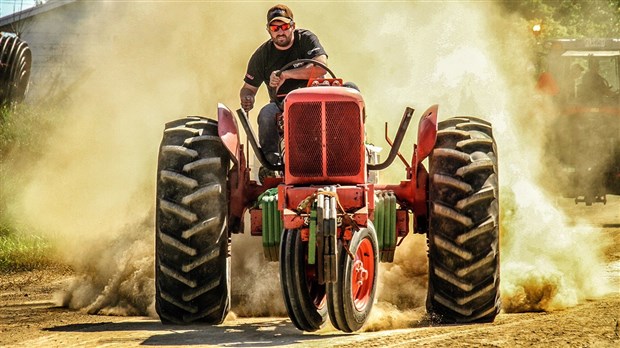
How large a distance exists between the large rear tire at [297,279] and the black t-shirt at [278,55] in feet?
7.25

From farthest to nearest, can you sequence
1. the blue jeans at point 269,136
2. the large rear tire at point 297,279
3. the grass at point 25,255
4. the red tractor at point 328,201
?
the grass at point 25,255, the blue jeans at point 269,136, the red tractor at point 328,201, the large rear tire at point 297,279

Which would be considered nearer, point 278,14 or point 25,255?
point 278,14

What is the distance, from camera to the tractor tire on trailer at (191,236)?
9133 millimetres

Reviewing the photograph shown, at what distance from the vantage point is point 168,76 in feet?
59.7

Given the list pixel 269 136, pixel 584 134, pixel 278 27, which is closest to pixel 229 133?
pixel 269 136

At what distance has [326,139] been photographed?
8.80 metres

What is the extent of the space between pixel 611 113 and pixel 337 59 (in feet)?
18.9

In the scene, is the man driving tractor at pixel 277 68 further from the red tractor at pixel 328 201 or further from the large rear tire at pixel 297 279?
the large rear tire at pixel 297 279

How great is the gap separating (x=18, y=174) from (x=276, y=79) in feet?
33.8

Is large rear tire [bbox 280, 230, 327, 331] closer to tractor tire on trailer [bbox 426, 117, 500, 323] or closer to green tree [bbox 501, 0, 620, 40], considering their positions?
tractor tire on trailer [bbox 426, 117, 500, 323]

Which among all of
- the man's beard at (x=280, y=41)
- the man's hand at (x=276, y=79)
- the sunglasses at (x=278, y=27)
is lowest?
the man's hand at (x=276, y=79)

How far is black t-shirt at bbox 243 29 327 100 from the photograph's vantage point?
34.3 ft

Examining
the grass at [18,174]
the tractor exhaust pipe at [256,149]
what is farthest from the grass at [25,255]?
the tractor exhaust pipe at [256,149]

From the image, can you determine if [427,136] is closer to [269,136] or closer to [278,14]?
[269,136]
